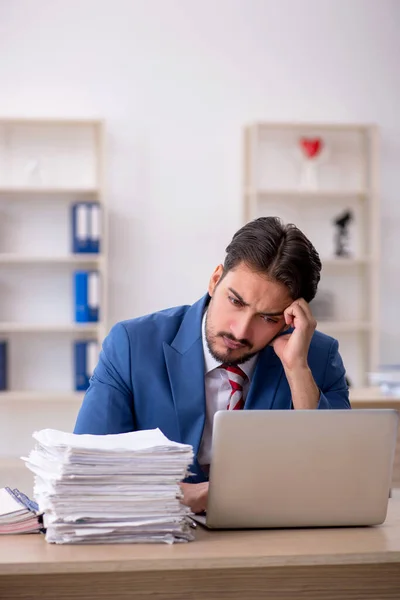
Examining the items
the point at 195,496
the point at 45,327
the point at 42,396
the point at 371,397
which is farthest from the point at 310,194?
the point at 195,496

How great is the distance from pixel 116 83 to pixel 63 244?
0.96m

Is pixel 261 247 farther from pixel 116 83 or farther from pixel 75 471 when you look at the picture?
pixel 116 83

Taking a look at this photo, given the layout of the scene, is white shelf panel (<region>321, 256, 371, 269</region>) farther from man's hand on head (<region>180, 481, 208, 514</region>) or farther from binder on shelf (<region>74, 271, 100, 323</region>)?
man's hand on head (<region>180, 481, 208, 514</region>)

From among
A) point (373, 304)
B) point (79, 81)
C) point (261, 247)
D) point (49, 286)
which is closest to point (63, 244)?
point (49, 286)

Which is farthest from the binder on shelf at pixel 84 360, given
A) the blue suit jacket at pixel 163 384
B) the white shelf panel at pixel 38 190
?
the blue suit jacket at pixel 163 384

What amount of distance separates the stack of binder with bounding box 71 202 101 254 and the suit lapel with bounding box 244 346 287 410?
2.74 meters

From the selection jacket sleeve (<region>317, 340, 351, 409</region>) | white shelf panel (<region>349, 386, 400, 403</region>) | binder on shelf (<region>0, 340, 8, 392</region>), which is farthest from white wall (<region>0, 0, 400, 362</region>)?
jacket sleeve (<region>317, 340, 351, 409</region>)

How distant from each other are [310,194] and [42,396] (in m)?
1.85

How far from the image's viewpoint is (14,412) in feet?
16.5

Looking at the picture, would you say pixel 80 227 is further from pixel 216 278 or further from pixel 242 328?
pixel 242 328

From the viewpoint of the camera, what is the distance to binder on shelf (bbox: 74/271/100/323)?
475cm

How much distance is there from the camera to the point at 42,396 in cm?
479

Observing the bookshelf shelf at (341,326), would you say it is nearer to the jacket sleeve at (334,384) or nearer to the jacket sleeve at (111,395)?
the jacket sleeve at (334,384)

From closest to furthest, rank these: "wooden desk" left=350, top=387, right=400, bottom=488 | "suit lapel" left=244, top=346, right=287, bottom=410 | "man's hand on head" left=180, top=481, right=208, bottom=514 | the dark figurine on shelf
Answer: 1. "man's hand on head" left=180, top=481, right=208, bottom=514
2. "suit lapel" left=244, top=346, right=287, bottom=410
3. "wooden desk" left=350, top=387, right=400, bottom=488
4. the dark figurine on shelf
